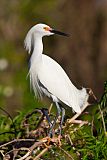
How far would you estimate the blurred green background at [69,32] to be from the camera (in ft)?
39.3

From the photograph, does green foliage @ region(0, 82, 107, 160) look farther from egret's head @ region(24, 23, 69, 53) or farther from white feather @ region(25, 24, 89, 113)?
egret's head @ region(24, 23, 69, 53)

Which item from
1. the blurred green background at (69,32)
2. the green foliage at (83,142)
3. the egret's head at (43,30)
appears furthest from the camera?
the blurred green background at (69,32)

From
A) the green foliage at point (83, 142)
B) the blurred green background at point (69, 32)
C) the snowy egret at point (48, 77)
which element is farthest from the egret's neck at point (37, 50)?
the blurred green background at point (69, 32)

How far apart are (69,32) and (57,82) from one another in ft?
33.5

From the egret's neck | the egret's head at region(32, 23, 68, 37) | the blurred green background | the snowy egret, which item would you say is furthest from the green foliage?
the blurred green background

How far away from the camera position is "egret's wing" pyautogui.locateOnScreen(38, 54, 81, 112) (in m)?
3.40

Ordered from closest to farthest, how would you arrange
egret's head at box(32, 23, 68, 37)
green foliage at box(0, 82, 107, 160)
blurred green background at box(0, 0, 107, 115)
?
1. green foliage at box(0, 82, 107, 160)
2. egret's head at box(32, 23, 68, 37)
3. blurred green background at box(0, 0, 107, 115)

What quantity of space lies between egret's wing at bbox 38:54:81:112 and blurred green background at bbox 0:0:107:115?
760 cm

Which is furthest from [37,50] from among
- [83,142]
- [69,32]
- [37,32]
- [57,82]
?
[69,32]

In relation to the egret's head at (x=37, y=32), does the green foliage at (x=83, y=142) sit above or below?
below

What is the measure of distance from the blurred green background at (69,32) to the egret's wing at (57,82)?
760 cm

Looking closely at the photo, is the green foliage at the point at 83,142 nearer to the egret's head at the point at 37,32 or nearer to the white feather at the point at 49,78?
the white feather at the point at 49,78

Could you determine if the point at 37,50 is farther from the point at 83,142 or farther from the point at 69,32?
the point at 69,32

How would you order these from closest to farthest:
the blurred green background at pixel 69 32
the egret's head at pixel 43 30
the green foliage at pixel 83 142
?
the green foliage at pixel 83 142
the egret's head at pixel 43 30
the blurred green background at pixel 69 32
